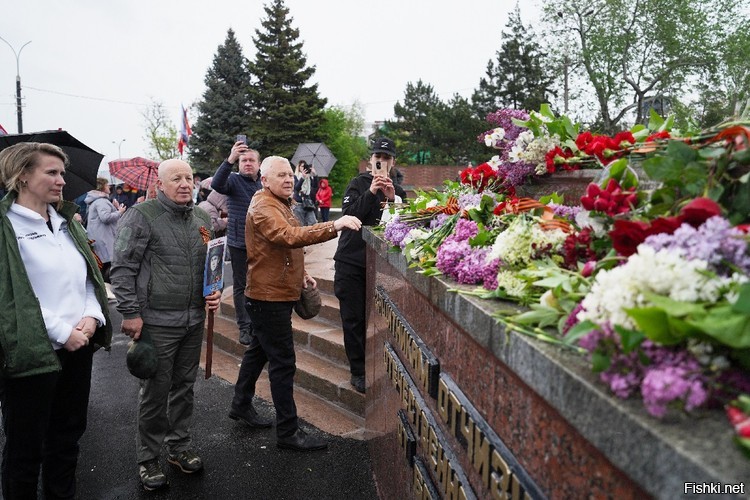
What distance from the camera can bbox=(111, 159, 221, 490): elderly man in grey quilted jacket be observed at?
11.5 feet

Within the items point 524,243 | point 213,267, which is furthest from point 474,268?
point 213,267

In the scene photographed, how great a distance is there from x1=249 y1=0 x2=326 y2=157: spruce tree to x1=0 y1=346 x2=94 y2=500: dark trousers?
37.2 m

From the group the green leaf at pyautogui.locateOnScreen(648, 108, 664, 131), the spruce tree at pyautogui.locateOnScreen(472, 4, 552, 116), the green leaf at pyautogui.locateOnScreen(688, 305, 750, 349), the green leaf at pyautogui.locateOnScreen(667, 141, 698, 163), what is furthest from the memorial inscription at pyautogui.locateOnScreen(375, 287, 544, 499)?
the spruce tree at pyautogui.locateOnScreen(472, 4, 552, 116)

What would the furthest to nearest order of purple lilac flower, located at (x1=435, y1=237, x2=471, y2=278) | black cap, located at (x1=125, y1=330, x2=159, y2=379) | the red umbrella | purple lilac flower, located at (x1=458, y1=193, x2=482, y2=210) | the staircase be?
the red umbrella < the staircase < black cap, located at (x1=125, y1=330, x2=159, y2=379) < purple lilac flower, located at (x1=458, y1=193, x2=482, y2=210) < purple lilac flower, located at (x1=435, y1=237, x2=471, y2=278)

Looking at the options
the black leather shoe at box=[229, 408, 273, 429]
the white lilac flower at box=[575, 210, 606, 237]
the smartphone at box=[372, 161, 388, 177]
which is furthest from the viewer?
the black leather shoe at box=[229, 408, 273, 429]

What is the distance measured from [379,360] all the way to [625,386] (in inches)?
109

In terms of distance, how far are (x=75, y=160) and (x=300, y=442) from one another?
8.54 feet

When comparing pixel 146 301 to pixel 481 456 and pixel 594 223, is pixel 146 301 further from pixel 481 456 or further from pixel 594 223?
pixel 594 223

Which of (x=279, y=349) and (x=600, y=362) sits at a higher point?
(x=600, y=362)

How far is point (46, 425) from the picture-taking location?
3004mm

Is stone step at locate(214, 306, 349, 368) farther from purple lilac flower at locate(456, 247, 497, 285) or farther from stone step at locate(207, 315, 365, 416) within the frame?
Result: purple lilac flower at locate(456, 247, 497, 285)

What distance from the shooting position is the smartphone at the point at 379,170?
14.7ft

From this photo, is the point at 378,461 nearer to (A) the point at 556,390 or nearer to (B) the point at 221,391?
(B) the point at 221,391

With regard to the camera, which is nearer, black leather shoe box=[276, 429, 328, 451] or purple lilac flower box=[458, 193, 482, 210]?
purple lilac flower box=[458, 193, 482, 210]
